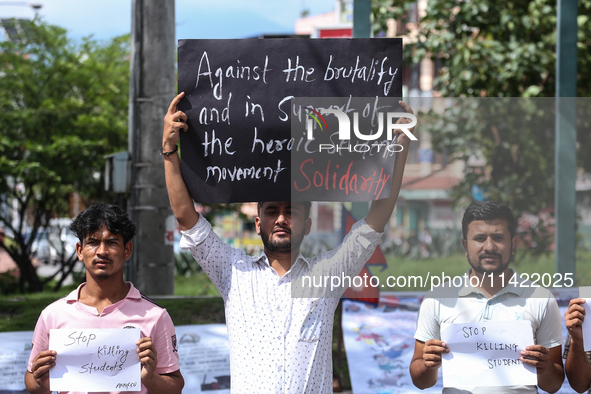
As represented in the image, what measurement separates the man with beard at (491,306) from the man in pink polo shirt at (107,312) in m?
1.05

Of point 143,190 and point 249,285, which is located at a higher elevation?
point 143,190

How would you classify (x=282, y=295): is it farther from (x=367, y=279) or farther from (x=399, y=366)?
(x=399, y=366)

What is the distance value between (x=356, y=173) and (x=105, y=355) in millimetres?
1311

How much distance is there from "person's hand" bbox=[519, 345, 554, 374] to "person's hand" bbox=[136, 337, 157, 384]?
150 centimetres

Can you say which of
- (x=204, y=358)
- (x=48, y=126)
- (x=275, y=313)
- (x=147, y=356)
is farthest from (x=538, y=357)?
(x=48, y=126)

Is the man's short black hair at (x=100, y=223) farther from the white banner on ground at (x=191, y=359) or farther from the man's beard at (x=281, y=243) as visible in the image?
the white banner on ground at (x=191, y=359)

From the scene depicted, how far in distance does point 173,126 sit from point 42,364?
110cm

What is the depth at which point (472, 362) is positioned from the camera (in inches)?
97.3

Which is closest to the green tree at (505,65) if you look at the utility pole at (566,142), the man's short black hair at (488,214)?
the utility pole at (566,142)

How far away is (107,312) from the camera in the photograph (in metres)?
2.46

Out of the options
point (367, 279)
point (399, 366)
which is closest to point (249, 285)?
point (367, 279)

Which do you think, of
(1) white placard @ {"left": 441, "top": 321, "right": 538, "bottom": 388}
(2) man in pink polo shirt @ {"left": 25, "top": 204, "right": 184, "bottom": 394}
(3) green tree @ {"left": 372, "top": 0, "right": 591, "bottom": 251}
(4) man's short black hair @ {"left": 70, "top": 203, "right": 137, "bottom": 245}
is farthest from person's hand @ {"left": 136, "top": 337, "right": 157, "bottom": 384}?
(3) green tree @ {"left": 372, "top": 0, "right": 591, "bottom": 251}

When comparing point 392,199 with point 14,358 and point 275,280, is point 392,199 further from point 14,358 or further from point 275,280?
point 14,358

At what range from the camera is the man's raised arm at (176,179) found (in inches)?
99.4
